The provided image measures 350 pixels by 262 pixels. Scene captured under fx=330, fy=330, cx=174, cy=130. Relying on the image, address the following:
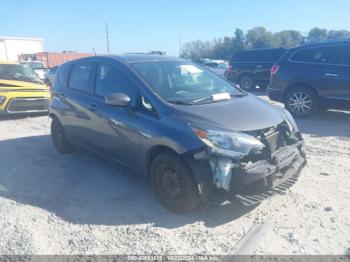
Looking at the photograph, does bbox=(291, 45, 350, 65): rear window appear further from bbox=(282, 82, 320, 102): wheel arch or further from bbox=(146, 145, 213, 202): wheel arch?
bbox=(146, 145, 213, 202): wheel arch

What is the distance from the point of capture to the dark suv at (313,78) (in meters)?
7.70

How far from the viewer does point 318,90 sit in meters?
8.00

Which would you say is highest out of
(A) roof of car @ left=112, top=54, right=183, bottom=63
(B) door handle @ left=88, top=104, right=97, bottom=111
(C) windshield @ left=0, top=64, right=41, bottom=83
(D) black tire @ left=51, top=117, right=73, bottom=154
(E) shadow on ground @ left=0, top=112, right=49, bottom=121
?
(A) roof of car @ left=112, top=54, right=183, bottom=63

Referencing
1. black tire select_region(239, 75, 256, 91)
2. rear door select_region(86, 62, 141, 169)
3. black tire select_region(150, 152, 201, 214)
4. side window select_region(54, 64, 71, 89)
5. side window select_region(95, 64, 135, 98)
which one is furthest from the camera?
black tire select_region(239, 75, 256, 91)

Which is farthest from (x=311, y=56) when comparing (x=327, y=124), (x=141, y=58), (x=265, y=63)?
(x=265, y=63)

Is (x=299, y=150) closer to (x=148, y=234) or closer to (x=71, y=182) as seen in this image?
(x=148, y=234)

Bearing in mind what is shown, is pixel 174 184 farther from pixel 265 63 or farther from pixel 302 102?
pixel 265 63

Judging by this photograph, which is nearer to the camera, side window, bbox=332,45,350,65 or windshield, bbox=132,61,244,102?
windshield, bbox=132,61,244,102

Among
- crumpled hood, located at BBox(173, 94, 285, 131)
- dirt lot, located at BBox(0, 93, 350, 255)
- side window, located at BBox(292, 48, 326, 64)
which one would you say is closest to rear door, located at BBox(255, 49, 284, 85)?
side window, located at BBox(292, 48, 326, 64)

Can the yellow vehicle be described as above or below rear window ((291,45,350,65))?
below

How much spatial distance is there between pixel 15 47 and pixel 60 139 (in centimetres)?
4368

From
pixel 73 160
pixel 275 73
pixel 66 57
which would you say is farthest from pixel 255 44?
pixel 73 160

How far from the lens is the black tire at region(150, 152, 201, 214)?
341cm

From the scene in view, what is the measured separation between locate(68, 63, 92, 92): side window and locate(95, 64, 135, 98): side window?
0.97 ft
